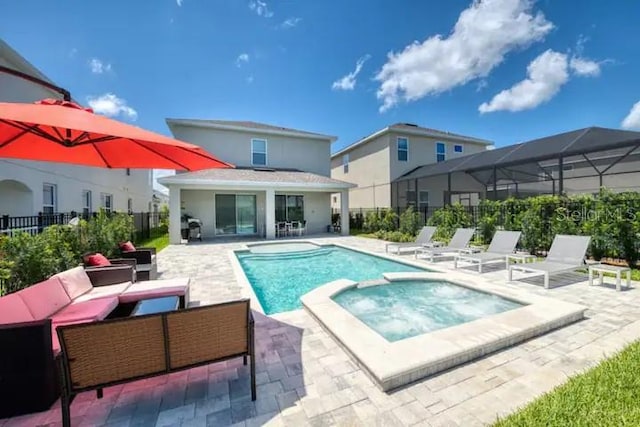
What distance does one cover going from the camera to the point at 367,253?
10969 millimetres

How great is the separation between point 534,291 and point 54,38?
49.2 feet

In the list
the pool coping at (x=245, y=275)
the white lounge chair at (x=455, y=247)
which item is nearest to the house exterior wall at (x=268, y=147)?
the pool coping at (x=245, y=275)

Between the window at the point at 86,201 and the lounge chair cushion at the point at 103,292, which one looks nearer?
the lounge chair cushion at the point at 103,292

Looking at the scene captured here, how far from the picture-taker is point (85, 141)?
12.0 ft

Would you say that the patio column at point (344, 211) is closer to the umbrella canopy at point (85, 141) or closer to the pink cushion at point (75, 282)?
the umbrella canopy at point (85, 141)

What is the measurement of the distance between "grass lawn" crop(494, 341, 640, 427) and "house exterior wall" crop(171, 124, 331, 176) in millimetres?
17639

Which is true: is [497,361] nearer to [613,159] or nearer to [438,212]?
[438,212]

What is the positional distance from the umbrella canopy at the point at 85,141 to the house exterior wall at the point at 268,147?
516 inches

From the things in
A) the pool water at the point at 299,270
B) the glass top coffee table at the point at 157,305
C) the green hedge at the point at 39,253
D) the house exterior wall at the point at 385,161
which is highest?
the house exterior wall at the point at 385,161

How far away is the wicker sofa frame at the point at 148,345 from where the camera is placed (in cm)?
217

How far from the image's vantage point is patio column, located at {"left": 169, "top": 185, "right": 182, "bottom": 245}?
45.5 feet

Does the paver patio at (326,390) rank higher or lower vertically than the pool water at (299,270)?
higher

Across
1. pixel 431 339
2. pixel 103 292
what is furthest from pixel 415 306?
pixel 103 292

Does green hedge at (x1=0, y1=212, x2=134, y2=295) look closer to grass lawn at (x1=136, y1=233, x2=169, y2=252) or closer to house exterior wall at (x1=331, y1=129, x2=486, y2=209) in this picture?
grass lawn at (x1=136, y1=233, x2=169, y2=252)
